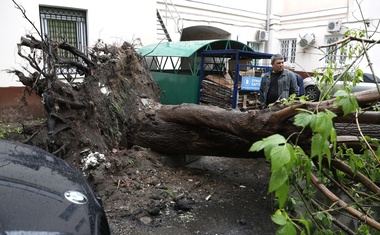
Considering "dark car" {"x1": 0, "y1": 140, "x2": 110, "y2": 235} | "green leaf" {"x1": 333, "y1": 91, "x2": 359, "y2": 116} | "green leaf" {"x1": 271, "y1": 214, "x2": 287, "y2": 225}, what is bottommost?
"dark car" {"x1": 0, "y1": 140, "x2": 110, "y2": 235}

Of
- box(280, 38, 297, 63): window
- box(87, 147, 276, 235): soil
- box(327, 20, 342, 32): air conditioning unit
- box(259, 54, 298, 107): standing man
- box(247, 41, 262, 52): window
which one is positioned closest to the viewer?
box(87, 147, 276, 235): soil

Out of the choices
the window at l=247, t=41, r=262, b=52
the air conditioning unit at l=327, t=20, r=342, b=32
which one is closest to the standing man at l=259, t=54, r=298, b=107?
the air conditioning unit at l=327, t=20, r=342, b=32

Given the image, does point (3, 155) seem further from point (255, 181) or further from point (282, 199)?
point (255, 181)

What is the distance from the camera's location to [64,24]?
8109 mm

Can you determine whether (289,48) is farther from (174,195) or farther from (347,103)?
(347,103)

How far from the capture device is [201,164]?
17.6 feet

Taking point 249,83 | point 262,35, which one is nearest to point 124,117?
point 249,83

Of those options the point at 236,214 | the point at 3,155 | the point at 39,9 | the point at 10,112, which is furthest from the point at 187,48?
the point at 3,155

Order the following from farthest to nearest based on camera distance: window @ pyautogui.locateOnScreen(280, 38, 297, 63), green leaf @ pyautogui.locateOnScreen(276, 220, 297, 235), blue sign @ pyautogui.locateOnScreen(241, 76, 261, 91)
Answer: window @ pyautogui.locateOnScreen(280, 38, 297, 63)
blue sign @ pyautogui.locateOnScreen(241, 76, 261, 91)
green leaf @ pyautogui.locateOnScreen(276, 220, 297, 235)

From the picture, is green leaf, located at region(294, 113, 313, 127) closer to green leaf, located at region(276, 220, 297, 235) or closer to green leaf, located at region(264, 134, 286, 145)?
→ green leaf, located at region(264, 134, 286, 145)

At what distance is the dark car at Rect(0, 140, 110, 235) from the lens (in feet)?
5.45

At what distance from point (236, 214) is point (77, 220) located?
224 cm

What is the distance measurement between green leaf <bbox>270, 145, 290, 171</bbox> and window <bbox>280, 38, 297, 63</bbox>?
14729mm

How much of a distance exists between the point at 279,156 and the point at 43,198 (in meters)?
1.40
